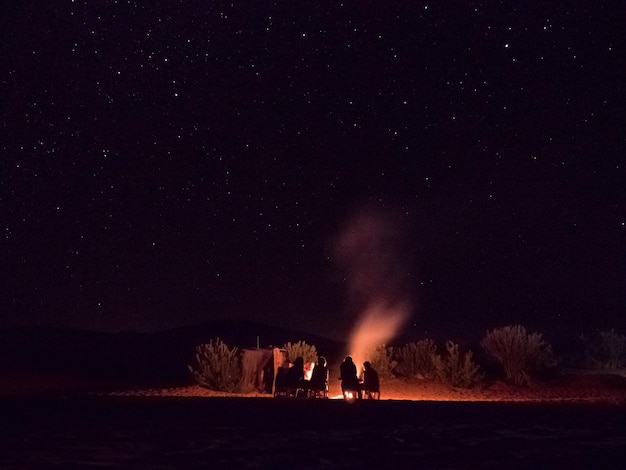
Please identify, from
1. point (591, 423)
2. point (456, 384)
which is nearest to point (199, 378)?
point (456, 384)

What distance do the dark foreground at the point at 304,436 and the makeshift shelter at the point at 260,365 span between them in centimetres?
626

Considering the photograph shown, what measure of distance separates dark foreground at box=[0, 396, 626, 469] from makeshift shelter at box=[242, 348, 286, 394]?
626 centimetres

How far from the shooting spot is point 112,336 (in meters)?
65.1

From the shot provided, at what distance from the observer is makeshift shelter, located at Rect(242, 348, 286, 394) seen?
1914 centimetres

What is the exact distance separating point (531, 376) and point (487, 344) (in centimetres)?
175

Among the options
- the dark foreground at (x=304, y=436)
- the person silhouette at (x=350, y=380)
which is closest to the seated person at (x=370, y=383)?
the person silhouette at (x=350, y=380)

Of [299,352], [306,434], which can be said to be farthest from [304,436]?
[299,352]

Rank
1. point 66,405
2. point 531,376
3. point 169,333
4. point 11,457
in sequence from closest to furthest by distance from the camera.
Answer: point 11,457 → point 66,405 → point 531,376 → point 169,333

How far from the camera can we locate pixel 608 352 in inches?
1210

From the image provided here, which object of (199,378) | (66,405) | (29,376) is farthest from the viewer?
(29,376)

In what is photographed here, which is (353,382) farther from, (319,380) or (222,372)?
(222,372)

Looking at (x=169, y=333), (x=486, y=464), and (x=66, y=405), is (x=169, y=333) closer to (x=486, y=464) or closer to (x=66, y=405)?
(x=66, y=405)

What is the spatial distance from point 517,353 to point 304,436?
48.8 ft

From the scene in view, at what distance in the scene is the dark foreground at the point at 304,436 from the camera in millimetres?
7082
